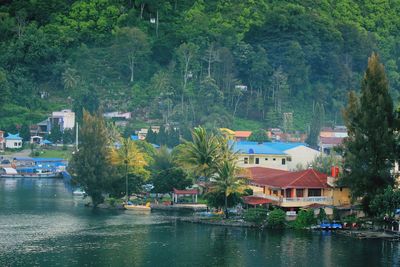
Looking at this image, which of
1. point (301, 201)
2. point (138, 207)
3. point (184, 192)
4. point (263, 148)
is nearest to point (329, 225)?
point (301, 201)

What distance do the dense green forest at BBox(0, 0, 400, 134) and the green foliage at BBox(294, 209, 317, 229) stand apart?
195ft

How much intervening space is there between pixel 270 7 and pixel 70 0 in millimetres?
29726

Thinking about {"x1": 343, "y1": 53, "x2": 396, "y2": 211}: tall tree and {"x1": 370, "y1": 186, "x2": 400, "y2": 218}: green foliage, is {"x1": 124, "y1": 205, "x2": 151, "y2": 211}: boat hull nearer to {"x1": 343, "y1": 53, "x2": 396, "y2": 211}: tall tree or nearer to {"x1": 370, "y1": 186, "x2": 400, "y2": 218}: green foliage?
{"x1": 343, "y1": 53, "x2": 396, "y2": 211}: tall tree

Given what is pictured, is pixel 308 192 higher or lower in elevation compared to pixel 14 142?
lower

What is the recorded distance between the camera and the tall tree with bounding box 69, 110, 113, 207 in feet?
238

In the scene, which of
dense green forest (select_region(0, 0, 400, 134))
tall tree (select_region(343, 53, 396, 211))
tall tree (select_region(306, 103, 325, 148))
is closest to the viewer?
tall tree (select_region(343, 53, 396, 211))

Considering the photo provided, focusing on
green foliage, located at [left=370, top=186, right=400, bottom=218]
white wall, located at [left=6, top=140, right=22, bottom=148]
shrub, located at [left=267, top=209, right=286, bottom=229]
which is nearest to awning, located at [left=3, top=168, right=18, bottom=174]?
white wall, located at [left=6, top=140, right=22, bottom=148]

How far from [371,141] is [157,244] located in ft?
46.3

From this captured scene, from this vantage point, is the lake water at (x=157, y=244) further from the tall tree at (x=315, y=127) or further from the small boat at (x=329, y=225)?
the tall tree at (x=315, y=127)

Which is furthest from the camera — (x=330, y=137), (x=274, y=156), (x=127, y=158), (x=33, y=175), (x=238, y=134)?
(x=238, y=134)

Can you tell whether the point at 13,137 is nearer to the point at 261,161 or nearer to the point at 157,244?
the point at 261,161

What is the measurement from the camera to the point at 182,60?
430 feet

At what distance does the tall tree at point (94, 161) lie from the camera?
72625 millimetres

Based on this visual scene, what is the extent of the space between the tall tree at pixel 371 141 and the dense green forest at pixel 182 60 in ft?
196
